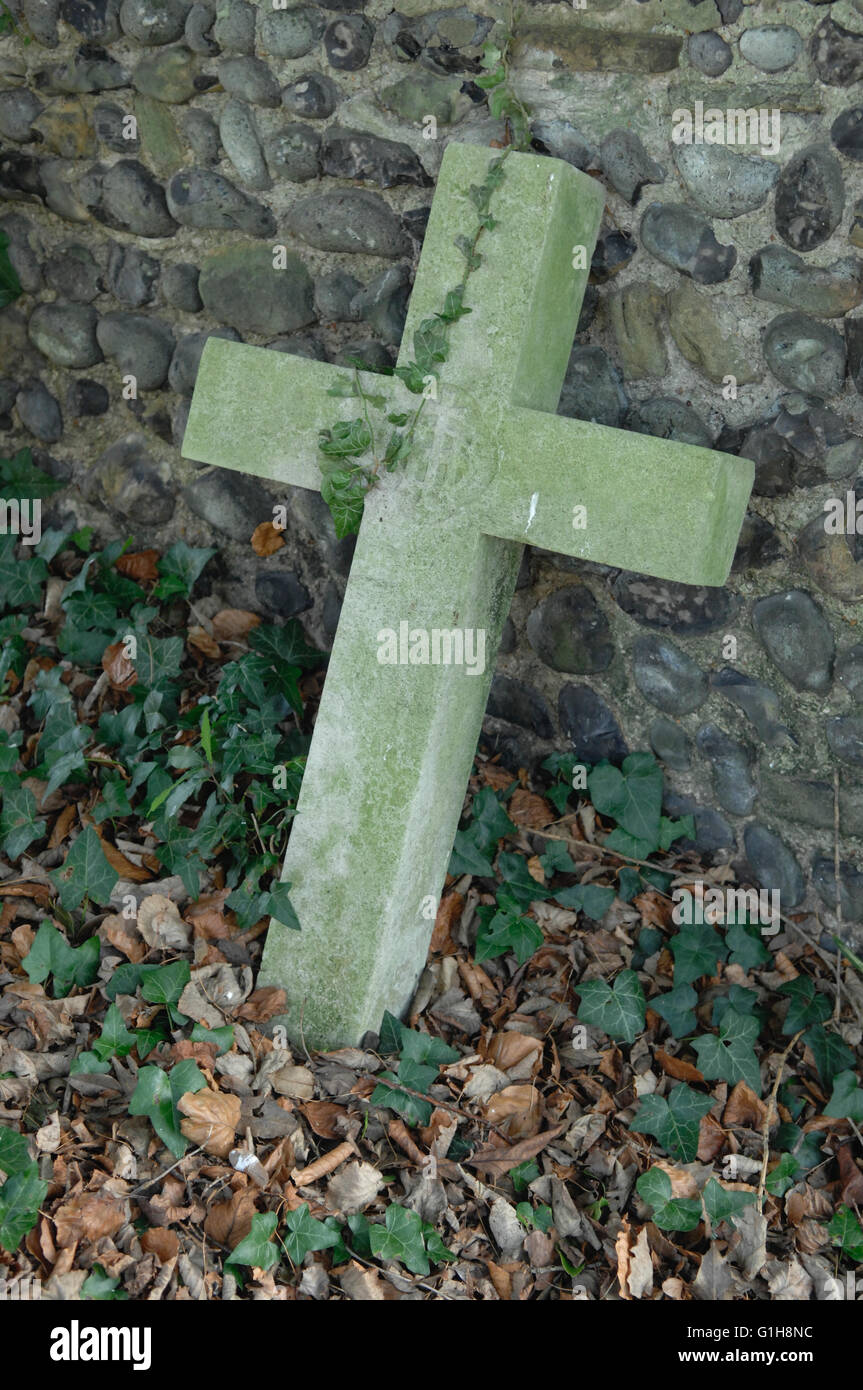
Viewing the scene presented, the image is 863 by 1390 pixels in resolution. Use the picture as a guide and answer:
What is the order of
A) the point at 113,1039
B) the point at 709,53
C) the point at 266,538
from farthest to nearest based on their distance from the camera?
the point at 266,538
the point at 709,53
the point at 113,1039

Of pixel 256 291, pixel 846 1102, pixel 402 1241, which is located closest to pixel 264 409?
pixel 256 291

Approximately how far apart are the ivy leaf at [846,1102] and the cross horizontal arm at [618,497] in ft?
3.51

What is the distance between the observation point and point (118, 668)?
121 inches

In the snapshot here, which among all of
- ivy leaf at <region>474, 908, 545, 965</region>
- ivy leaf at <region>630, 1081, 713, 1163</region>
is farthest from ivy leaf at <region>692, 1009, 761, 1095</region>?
ivy leaf at <region>474, 908, 545, 965</region>

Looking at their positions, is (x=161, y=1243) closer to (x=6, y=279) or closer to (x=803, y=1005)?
(x=803, y=1005)

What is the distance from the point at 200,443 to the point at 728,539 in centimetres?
111

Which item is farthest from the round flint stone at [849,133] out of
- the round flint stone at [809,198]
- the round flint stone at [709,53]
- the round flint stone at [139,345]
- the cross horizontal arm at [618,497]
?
the round flint stone at [139,345]

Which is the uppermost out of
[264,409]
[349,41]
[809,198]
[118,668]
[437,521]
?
[349,41]

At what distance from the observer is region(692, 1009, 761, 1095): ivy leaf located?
252 cm

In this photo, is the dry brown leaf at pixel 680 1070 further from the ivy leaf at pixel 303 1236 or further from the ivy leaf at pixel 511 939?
the ivy leaf at pixel 303 1236

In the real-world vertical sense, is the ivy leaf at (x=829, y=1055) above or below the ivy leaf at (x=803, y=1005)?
below

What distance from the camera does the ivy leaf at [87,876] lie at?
8.50 feet

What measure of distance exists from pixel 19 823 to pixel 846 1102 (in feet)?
6.07

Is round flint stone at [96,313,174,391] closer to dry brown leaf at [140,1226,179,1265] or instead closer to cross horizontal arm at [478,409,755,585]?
cross horizontal arm at [478,409,755,585]
